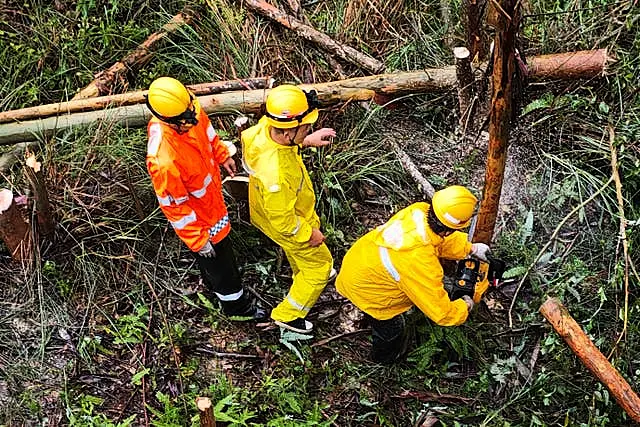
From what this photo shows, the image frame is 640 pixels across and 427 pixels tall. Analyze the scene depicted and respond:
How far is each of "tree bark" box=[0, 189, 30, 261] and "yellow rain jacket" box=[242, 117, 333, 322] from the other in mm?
1478

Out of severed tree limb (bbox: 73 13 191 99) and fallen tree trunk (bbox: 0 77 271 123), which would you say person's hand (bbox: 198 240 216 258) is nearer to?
fallen tree trunk (bbox: 0 77 271 123)

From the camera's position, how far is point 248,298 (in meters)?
4.66

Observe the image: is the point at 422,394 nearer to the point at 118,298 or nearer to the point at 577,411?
the point at 577,411

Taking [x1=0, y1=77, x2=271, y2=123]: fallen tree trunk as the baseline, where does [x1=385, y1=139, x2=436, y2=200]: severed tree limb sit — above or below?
below

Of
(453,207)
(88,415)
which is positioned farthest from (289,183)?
(88,415)

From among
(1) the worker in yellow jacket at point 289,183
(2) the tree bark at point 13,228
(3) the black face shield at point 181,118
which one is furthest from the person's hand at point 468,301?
(2) the tree bark at point 13,228

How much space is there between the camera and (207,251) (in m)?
4.03

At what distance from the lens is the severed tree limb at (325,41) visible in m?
5.65

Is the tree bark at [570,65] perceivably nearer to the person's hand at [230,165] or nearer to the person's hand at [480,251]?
the person's hand at [480,251]

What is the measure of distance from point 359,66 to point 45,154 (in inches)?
103

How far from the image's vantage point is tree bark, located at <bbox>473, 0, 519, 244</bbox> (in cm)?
306

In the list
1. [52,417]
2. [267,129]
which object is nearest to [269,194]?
[267,129]

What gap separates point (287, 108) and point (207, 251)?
40.0 inches

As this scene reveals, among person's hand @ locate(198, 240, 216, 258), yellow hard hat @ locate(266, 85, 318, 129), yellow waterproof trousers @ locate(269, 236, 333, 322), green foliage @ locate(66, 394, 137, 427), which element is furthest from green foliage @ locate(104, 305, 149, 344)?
yellow hard hat @ locate(266, 85, 318, 129)
